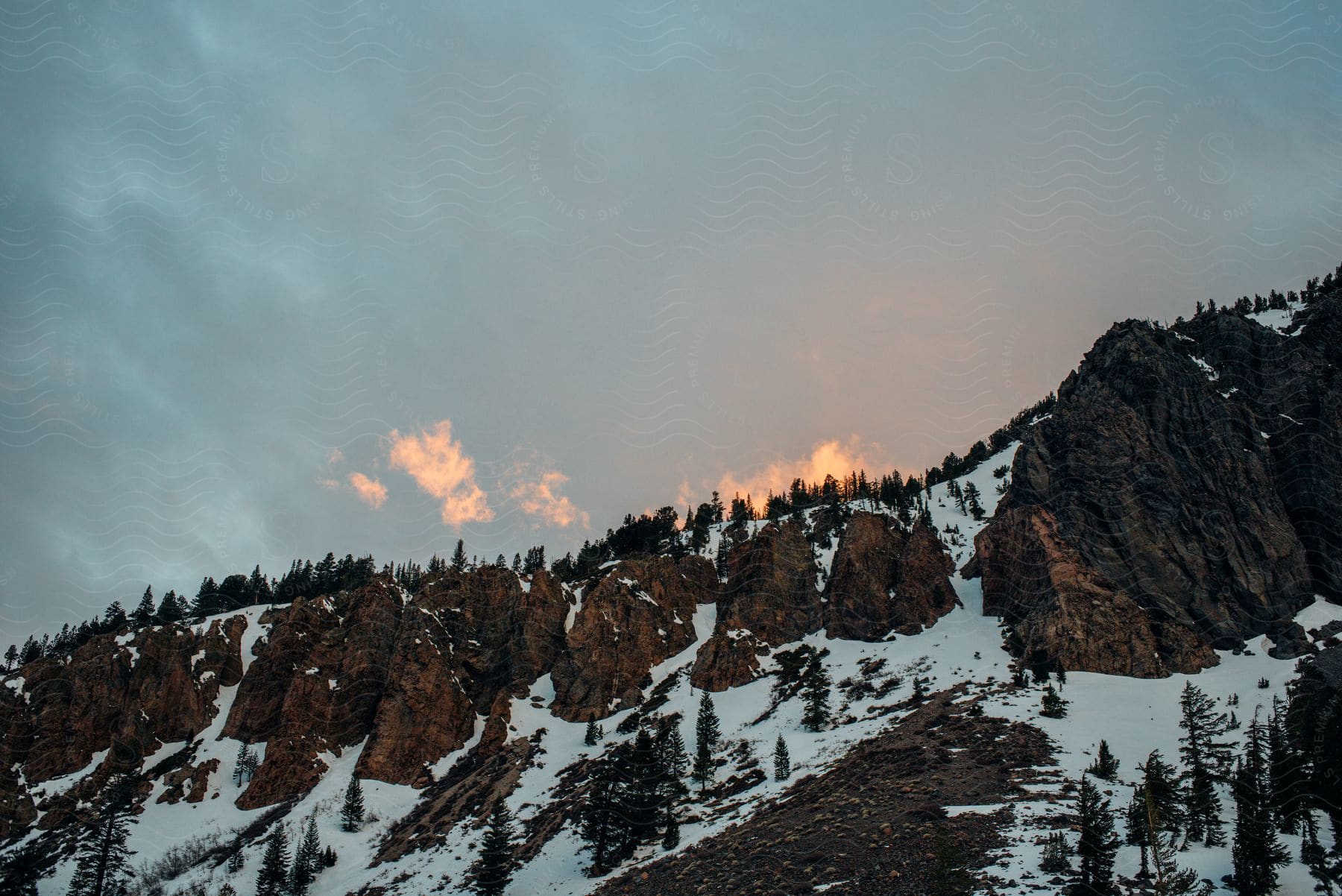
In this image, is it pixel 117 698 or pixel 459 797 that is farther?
pixel 117 698

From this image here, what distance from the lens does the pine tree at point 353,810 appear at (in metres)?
69.8

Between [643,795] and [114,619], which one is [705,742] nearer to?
[643,795]

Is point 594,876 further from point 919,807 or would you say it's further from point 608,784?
point 919,807

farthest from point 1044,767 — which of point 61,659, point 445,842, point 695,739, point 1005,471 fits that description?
point 61,659

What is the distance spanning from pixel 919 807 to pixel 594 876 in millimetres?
24187

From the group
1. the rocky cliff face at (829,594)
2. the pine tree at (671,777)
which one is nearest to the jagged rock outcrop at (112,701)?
the pine tree at (671,777)

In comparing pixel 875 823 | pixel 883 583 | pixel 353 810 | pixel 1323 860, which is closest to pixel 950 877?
pixel 875 823

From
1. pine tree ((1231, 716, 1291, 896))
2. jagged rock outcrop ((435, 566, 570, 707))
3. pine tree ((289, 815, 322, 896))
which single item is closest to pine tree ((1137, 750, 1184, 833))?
pine tree ((1231, 716, 1291, 896))

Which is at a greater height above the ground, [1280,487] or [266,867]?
[1280,487]

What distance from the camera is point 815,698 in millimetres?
71812

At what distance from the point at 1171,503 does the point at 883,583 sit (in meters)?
36.6

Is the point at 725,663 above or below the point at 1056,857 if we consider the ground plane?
above

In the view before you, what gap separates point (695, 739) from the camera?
73.9 metres

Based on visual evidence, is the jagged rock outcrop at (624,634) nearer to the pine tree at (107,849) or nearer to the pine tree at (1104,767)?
the pine tree at (107,849)
